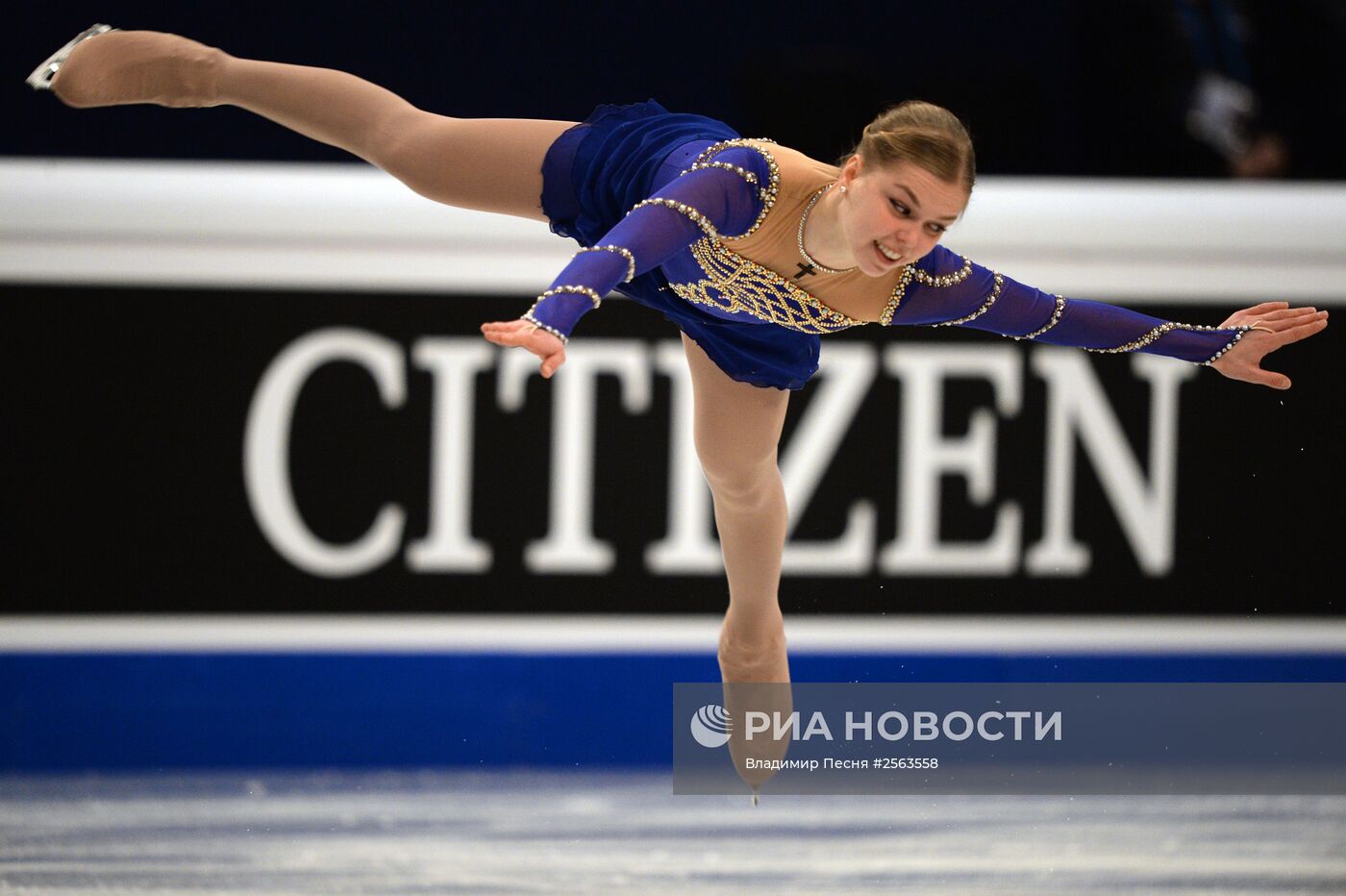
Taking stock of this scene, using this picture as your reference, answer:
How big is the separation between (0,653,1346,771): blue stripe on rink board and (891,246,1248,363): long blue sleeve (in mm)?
1503

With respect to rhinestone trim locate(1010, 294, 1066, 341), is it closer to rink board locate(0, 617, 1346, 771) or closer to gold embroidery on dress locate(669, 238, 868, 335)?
gold embroidery on dress locate(669, 238, 868, 335)

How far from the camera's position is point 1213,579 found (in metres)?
4.44

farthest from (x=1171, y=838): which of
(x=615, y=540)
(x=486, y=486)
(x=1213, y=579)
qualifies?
(x=486, y=486)

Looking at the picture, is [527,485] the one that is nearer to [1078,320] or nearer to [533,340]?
[1078,320]

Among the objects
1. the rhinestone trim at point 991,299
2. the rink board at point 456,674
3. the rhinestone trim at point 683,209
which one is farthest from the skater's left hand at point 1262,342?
the rink board at point 456,674

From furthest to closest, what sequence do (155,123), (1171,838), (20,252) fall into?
(155,123) < (20,252) < (1171,838)

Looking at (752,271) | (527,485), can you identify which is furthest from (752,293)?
(527,485)

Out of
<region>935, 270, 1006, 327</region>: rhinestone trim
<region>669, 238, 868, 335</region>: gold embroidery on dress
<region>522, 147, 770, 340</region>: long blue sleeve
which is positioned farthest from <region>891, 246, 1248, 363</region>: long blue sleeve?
<region>522, 147, 770, 340</region>: long blue sleeve

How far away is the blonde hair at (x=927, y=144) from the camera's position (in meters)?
2.70

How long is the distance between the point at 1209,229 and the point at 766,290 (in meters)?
1.84

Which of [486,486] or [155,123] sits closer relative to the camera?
[486,486]

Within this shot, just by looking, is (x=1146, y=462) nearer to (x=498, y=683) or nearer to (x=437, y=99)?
(x=498, y=683)

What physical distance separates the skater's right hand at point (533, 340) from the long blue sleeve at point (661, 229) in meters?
0.02

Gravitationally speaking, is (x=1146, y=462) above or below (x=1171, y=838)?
above
